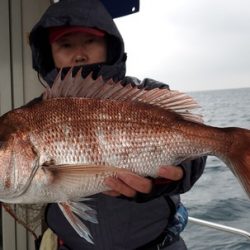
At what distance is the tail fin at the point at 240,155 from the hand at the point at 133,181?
8.2 inches

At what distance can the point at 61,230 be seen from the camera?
2217mm

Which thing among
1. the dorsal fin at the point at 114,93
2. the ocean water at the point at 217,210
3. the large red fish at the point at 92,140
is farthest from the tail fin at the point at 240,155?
the ocean water at the point at 217,210

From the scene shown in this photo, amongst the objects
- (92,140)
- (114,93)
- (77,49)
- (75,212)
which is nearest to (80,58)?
(77,49)

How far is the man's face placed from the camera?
2.24 meters

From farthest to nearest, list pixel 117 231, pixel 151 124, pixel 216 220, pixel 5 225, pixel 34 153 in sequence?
pixel 216 220
pixel 5 225
pixel 117 231
pixel 151 124
pixel 34 153

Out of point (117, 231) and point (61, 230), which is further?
point (61, 230)

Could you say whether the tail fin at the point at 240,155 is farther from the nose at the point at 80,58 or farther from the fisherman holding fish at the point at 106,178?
the nose at the point at 80,58

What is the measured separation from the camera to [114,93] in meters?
1.78

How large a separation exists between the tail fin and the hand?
0.21m

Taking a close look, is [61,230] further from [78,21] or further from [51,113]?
[78,21]

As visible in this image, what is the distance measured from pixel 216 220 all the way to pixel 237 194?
40.5 inches

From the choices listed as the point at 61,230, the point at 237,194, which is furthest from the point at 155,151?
the point at 237,194

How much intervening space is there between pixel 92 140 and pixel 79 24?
2.40ft

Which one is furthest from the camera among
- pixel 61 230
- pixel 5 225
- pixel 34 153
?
pixel 5 225
